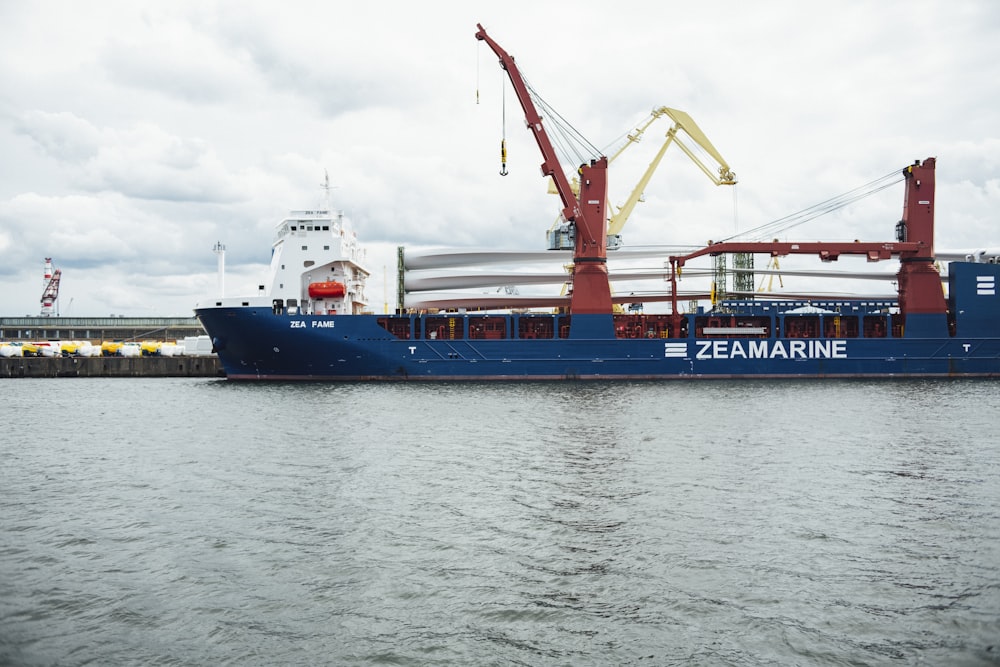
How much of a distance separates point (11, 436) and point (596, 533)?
64.7 feet

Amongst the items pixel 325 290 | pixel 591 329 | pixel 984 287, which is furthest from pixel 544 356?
pixel 984 287

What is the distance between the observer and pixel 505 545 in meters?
10.2

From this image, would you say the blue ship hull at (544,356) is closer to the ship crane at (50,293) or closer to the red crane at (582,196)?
the red crane at (582,196)

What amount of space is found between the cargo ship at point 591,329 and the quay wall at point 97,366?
47.6ft

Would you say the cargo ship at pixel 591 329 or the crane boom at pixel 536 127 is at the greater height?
the crane boom at pixel 536 127

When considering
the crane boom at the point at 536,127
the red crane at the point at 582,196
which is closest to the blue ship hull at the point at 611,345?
the red crane at the point at 582,196

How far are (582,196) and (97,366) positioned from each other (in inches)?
1525

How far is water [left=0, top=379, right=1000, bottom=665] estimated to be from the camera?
23.8 feet

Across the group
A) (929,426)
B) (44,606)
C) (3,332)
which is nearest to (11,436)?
(44,606)

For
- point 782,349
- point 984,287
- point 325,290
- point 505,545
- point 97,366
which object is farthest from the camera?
point 97,366

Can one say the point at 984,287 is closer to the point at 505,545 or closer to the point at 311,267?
the point at 311,267

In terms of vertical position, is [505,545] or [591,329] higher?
[591,329]

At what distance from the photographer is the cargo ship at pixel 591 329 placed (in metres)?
37.4

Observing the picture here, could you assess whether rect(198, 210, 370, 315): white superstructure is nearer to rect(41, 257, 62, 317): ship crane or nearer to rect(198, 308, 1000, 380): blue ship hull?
rect(198, 308, 1000, 380): blue ship hull
